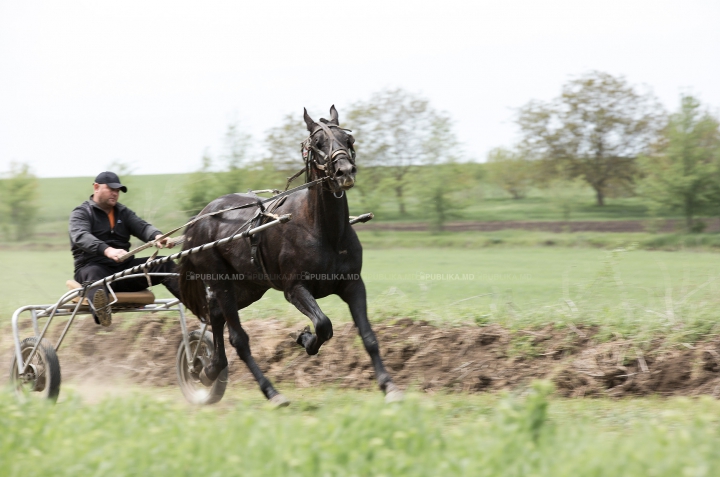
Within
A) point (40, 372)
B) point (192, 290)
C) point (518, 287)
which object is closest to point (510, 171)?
point (518, 287)

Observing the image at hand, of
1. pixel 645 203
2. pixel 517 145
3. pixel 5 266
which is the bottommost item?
pixel 5 266

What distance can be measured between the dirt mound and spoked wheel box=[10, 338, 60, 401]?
5.82 feet

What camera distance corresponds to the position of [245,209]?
7.44 meters

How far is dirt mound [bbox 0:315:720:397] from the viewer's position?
7.07 m

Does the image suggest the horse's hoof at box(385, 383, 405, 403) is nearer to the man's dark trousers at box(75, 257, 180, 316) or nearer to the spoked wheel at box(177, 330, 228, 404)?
the spoked wheel at box(177, 330, 228, 404)

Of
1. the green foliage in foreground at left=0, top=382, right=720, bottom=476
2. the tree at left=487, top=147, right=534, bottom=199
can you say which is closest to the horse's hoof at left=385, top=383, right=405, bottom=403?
the green foliage in foreground at left=0, top=382, right=720, bottom=476

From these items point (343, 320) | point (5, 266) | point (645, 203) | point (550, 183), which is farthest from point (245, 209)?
point (550, 183)

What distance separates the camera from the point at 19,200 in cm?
3612

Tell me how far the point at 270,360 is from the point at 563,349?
3.23 metres

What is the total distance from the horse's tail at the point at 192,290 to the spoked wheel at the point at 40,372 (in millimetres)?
1303

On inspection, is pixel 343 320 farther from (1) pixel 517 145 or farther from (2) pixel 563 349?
(1) pixel 517 145

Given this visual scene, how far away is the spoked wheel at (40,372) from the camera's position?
7.01 meters

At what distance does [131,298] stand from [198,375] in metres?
1.02

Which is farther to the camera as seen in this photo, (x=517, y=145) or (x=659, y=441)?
(x=517, y=145)
